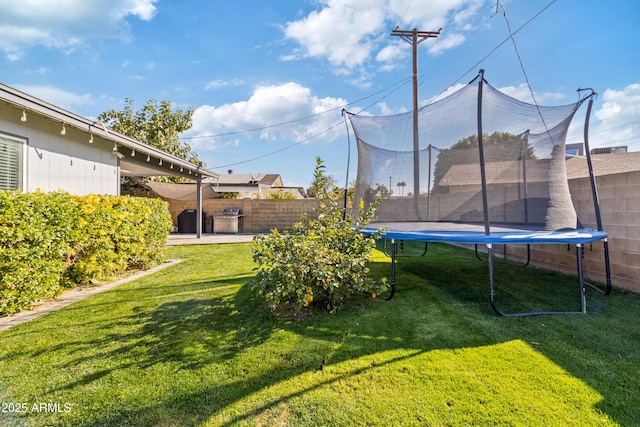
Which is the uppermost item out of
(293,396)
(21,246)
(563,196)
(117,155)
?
(117,155)

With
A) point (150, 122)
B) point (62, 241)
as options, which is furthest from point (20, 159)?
point (150, 122)

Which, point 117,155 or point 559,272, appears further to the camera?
point 117,155

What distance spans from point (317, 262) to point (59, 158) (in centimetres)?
424

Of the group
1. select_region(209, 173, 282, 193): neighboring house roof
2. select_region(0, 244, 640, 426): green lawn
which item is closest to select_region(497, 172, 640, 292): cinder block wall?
select_region(0, 244, 640, 426): green lawn

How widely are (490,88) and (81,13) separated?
6.12 m

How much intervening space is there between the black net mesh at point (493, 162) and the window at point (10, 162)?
4.10 meters

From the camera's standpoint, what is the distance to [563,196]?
11.0ft

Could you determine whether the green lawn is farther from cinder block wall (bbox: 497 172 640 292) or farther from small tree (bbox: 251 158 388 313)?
cinder block wall (bbox: 497 172 640 292)

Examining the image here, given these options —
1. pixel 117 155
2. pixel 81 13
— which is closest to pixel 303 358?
pixel 117 155

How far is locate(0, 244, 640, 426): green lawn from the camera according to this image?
1.36m

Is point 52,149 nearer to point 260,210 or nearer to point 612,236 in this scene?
point 612,236

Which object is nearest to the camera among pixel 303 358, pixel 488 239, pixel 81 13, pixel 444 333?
pixel 303 358

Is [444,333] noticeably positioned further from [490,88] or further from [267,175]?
[267,175]

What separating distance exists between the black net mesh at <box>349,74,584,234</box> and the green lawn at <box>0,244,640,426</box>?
983 mm
